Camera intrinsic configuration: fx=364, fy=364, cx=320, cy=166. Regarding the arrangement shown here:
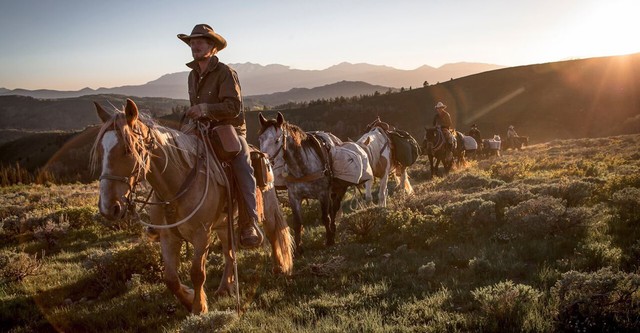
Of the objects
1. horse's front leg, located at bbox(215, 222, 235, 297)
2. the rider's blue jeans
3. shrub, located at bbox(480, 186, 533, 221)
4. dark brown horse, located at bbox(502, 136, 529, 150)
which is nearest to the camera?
the rider's blue jeans

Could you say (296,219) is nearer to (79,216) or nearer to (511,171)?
(79,216)

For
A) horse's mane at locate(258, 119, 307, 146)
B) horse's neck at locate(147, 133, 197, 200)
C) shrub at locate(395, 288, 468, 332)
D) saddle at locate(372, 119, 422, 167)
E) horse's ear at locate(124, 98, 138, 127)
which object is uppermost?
horse's ear at locate(124, 98, 138, 127)

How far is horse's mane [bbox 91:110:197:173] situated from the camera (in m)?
3.31

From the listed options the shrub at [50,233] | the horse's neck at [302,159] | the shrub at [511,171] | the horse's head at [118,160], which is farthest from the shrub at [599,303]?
the shrub at [50,233]

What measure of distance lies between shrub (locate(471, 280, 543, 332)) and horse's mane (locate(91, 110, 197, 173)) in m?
3.74

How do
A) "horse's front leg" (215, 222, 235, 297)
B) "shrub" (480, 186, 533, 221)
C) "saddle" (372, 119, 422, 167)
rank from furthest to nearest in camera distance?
"saddle" (372, 119, 422, 167) → "shrub" (480, 186, 533, 221) → "horse's front leg" (215, 222, 235, 297)

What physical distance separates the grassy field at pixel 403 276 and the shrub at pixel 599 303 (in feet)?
0.04

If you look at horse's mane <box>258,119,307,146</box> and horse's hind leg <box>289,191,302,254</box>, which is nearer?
horse's mane <box>258,119,307,146</box>

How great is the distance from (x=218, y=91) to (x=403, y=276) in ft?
12.7

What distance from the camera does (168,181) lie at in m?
4.11

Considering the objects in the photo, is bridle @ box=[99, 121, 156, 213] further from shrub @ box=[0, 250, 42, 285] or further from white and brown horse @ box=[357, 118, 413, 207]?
white and brown horse @ box=[357, 118, 413, 207]

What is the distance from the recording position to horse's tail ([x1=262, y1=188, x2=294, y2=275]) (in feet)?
20.2

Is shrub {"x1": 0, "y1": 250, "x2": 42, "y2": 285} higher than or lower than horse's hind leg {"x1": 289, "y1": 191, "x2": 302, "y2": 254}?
lower

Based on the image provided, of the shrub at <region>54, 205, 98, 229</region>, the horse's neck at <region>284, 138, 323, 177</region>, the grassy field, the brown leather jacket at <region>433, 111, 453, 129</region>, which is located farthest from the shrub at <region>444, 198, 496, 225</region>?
the shrub at <region>54, 205, 98, 229</region>
